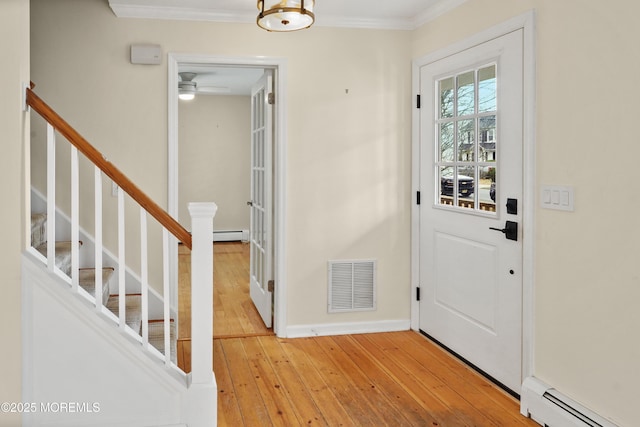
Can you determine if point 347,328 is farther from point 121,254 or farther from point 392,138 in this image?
point 121,254

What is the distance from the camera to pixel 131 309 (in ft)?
11.3

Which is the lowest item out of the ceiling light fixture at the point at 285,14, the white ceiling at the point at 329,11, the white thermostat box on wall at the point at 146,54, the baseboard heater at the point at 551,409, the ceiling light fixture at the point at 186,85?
the baseboard heater at the point at 551,409

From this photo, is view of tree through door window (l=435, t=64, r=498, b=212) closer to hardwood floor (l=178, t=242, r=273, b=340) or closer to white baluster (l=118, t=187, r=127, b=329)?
hardwood floor (l=178, t=242, r=273, b=340)

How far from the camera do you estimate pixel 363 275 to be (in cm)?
421

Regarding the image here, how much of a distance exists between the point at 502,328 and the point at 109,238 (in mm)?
2590

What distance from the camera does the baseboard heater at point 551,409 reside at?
95.9 inches

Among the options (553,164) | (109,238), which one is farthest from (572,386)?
(109,238)

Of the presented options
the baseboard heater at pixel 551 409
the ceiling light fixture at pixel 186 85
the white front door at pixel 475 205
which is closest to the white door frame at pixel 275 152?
the white front door at pixel 475 205

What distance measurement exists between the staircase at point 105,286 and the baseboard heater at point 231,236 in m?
5.25

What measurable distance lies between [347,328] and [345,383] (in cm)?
99

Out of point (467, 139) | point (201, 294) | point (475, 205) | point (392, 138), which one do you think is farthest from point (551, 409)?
point (392, 138)

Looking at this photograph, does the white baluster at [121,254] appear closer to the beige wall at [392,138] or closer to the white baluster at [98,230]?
the white baluster at [98,230]

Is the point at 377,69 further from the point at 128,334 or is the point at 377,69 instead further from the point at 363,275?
the point at 128,334

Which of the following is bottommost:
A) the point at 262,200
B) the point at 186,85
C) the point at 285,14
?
the point at 262,200
